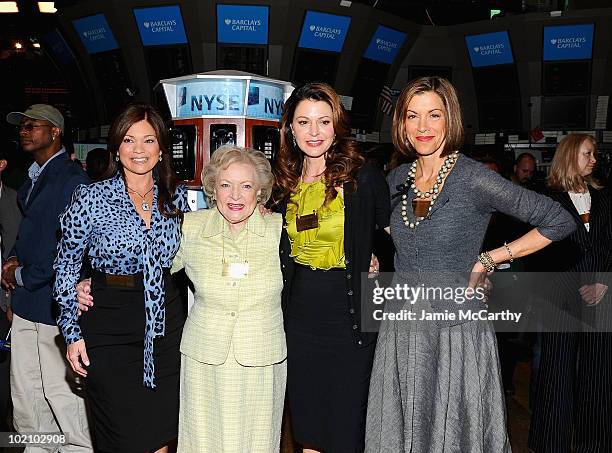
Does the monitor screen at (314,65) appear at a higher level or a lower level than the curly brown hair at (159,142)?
higher

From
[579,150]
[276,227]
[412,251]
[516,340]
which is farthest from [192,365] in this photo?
[516,340]

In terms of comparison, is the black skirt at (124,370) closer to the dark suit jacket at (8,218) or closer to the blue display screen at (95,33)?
the dark suit jacket at (8,218)

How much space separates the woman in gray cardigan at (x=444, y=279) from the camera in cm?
251

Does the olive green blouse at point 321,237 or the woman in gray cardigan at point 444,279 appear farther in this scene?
the olive green blouse at point 321,237

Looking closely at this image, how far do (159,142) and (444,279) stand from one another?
1.28m

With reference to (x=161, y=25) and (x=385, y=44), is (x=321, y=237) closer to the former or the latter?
(x=161, y=25)

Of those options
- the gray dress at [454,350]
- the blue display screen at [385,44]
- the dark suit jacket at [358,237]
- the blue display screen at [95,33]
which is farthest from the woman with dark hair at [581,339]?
the blue display screen at [95,33]

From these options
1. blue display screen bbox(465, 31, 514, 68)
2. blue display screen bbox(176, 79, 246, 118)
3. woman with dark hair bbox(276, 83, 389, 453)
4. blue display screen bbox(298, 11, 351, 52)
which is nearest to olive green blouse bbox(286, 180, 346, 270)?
woman with dark hair bbox(276, 83, 389, 453)

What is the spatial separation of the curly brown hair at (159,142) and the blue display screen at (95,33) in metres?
10.7

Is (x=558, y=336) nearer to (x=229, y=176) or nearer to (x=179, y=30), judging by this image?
(x=229, y=176)

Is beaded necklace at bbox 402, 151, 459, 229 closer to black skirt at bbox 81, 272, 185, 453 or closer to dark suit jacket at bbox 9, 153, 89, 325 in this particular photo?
black skirt at bbox 81, 272, 185, 453

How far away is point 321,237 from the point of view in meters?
2.75

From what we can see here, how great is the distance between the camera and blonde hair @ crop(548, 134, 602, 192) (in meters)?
3.62

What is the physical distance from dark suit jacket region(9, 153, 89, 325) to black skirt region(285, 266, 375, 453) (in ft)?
4.24
